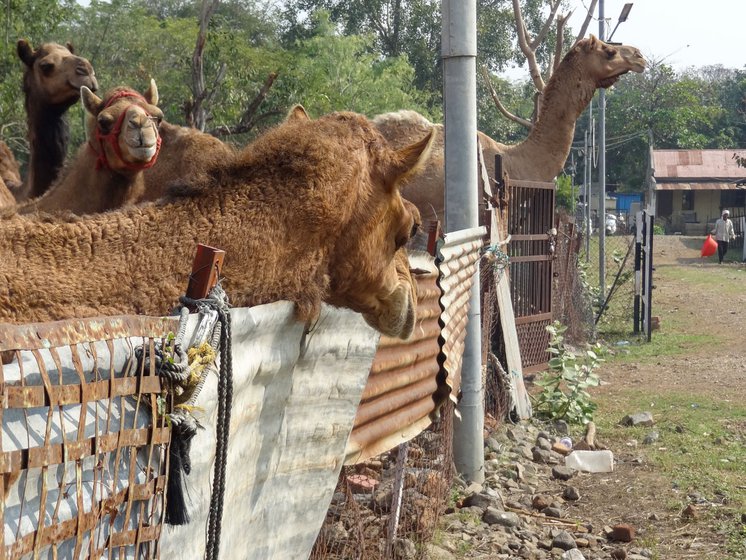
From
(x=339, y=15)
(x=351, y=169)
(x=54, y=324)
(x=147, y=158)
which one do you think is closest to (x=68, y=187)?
(x=147, y=158)

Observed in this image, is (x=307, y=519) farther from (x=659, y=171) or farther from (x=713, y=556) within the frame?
(x=659, y=171)

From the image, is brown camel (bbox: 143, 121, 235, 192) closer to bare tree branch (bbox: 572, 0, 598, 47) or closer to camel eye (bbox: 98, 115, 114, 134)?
camel eye (bbox: 98, 115, 114, 134)

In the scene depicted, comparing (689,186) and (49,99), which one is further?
(689,186)

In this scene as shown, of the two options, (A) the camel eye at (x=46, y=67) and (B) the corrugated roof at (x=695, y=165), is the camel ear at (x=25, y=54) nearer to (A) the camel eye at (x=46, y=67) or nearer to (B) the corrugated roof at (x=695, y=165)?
(A) the camel eye at (x=46, y=67)

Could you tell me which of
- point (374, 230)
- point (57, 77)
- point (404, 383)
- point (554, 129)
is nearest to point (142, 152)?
point (404, 383)

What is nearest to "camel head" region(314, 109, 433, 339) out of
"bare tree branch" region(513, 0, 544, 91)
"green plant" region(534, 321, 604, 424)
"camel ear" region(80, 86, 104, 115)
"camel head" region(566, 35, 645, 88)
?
"camel ear" region(80, 86, 104, 115)

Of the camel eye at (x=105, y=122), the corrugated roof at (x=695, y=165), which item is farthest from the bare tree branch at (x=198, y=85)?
the corrugated roof at (x=695, y=165)

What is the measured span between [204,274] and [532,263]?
9553mm

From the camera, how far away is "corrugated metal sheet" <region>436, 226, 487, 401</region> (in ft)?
16.9

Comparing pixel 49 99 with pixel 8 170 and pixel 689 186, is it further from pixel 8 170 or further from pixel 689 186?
pixel 689 186

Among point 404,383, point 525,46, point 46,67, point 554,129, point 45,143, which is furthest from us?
point 525,46

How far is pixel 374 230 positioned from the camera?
3.40 meters

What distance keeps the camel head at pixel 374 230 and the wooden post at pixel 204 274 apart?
97 centimetres

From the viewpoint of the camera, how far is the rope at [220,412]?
2.18 meters
